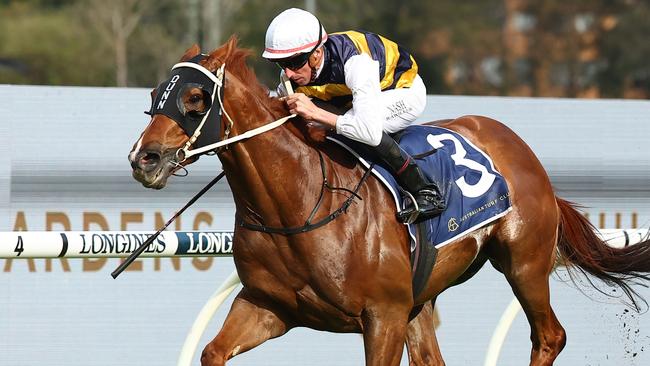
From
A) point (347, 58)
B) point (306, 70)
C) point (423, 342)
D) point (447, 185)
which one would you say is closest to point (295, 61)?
point (306, 70)

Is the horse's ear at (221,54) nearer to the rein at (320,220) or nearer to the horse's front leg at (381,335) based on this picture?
the rein at (320,220)

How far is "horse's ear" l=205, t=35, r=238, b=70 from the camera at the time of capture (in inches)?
143

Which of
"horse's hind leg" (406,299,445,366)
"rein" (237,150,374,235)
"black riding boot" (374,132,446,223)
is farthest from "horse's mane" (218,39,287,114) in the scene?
"horse's hind leg" (406,299,445,366)

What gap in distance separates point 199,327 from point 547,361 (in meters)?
1.41

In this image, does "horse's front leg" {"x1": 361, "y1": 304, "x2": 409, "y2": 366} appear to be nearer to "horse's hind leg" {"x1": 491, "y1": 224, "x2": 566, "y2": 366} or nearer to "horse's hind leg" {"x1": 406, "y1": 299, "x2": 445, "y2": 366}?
"horse's hind leg" {"x1": 406, "y1": 299, "x2": 445, "y2": 366}

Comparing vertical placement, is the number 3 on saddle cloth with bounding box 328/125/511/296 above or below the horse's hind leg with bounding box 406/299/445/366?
above

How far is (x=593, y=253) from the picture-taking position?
4.93 m

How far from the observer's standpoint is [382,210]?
3.97 meters

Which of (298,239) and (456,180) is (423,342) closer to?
(456,180)

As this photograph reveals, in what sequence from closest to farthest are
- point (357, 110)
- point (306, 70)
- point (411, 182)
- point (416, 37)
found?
point (357, 110), point (306, 70), point (411, 182), point (416, 37)

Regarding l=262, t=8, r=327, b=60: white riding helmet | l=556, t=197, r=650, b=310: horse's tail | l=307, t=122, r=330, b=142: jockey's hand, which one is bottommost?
l=556, t=197, r=650, b=310: horse's tail

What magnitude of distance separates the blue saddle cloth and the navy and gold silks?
23cm

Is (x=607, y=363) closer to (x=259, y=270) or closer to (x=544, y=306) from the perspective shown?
(x=544, y=306)

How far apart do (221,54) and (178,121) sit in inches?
12.7
